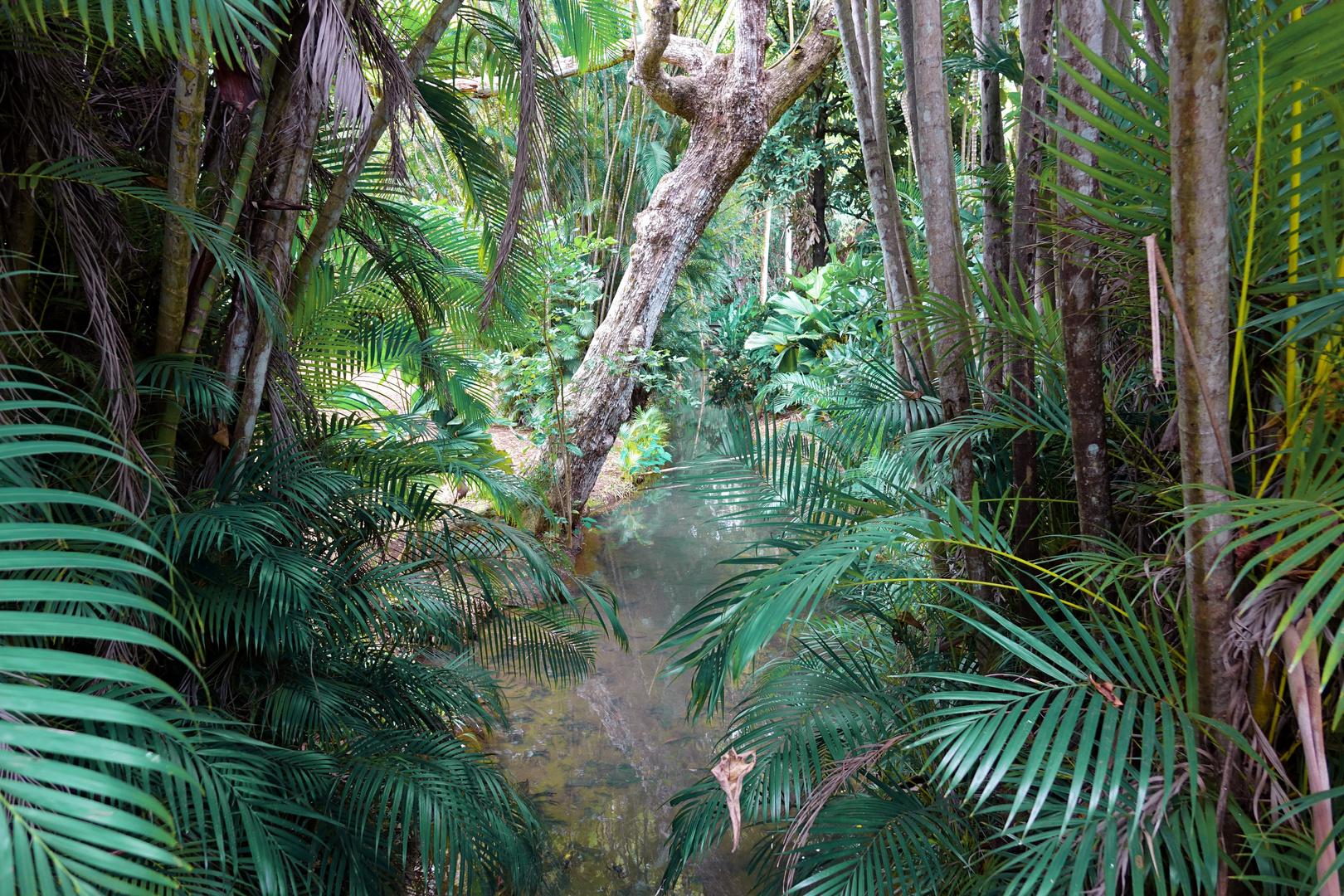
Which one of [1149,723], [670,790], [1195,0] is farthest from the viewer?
[670,790]

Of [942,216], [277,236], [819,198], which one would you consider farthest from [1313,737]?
[819,198]

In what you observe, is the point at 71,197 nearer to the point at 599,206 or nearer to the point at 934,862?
the point at 934,862

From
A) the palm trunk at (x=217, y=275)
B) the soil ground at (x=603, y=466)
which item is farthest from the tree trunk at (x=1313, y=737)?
the soil ground at (x=603, y=466)

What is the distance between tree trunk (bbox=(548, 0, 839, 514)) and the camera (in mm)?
4637

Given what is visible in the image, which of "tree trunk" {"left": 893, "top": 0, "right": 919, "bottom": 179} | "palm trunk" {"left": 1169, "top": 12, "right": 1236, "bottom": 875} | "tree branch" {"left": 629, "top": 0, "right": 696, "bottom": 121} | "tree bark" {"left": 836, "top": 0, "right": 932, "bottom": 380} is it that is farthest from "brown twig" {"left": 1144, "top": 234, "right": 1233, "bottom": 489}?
"tree branch" {"left": 629, "top": 0, "right": 696, "bottom": 121}

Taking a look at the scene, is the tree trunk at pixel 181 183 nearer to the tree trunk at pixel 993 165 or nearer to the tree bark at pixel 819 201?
the tree trunk at pixel 993 165

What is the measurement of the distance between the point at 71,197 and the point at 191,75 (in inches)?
12.4

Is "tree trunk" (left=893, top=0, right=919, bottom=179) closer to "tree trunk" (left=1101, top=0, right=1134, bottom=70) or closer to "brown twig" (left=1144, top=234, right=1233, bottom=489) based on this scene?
"tree trunk" (left=1101, top=0, right=1134, bottom=70)

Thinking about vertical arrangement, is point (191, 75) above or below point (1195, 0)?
above

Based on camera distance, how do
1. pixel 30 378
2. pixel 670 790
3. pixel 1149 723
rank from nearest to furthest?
1. pixel 1149 723
2. pixel 30 378
3. pixel 670 790

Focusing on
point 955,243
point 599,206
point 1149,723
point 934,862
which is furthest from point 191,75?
point 599,206

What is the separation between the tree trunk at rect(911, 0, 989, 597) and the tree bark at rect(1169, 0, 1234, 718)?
607 millimetres

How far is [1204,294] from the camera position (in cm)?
81

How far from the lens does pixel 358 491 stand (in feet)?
6.13
